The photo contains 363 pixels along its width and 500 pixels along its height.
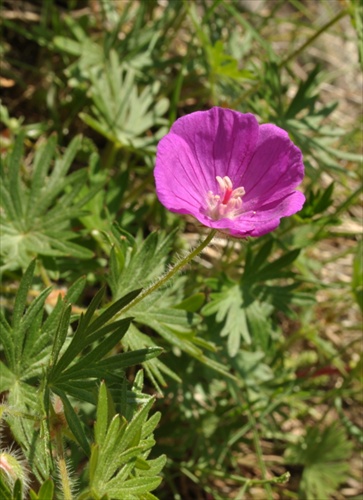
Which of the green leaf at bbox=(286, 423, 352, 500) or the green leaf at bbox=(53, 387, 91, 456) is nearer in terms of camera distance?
the green leaf at bbox=(53, 387, 91, 456)

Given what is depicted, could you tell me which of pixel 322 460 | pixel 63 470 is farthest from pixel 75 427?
pixel 322 460

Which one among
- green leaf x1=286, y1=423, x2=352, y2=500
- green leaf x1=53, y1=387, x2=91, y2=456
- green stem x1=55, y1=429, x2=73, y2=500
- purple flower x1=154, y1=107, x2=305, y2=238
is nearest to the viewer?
green stem x1=55, y1=429, x2=73, y2=500

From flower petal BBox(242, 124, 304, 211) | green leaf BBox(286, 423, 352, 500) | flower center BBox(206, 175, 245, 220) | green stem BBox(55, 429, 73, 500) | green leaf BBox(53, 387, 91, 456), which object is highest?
flower petal BBox(242, 124, 304, 211)

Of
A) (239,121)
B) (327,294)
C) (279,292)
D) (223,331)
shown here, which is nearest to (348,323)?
(327,294)

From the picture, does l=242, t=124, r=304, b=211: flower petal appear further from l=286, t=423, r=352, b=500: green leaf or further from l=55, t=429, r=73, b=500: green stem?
l=286, t=423, r=352, b=500: green leaf

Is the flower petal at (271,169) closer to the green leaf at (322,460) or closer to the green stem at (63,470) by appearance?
→ the green stem at (63,470)

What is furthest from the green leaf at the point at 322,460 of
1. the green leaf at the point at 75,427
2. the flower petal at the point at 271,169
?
the green leaf at the point at 75,427

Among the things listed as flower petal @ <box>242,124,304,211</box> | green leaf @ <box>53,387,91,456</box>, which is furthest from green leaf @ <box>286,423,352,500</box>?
green leaf @ <box>53,387,91,456</box>

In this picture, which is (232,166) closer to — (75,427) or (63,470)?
(75,427)
